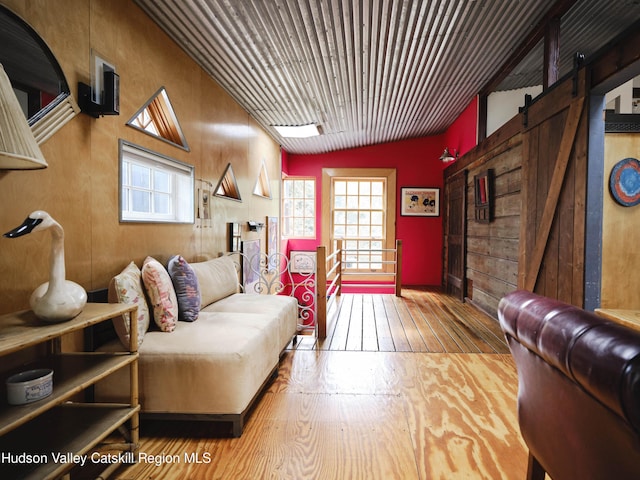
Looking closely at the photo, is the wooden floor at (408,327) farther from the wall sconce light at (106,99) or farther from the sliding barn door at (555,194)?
the wall sconce light at (106,99)

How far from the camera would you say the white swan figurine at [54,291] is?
1244mm

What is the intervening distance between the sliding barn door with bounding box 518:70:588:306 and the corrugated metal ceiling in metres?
0.84

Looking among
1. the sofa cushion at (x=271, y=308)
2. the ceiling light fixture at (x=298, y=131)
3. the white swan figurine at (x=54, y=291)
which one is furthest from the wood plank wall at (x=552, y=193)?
the white swan figurine at (x=54, y=291)

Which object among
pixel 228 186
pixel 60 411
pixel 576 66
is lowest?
pixel 60 411

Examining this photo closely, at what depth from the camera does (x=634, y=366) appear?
1.97 ft

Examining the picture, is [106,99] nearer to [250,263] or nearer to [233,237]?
[233,237]

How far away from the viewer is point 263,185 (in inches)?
210

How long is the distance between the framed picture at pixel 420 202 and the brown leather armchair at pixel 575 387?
5.81 m

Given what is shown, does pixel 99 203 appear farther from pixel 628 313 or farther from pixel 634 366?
pixel 628 313

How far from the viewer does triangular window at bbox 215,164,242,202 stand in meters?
3.62

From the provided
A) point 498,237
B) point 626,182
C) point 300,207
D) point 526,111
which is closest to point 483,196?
point 498,237

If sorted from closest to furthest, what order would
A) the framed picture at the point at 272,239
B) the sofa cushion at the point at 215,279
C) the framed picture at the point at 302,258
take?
the sofa cushion at the point at 215,279 → the framed picture at the point at 272,239 → the framed picture at the point at 302,258

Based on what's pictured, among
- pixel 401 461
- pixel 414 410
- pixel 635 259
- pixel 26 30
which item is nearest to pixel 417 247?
pixel 635 259

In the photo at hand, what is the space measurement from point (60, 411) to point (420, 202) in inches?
250
